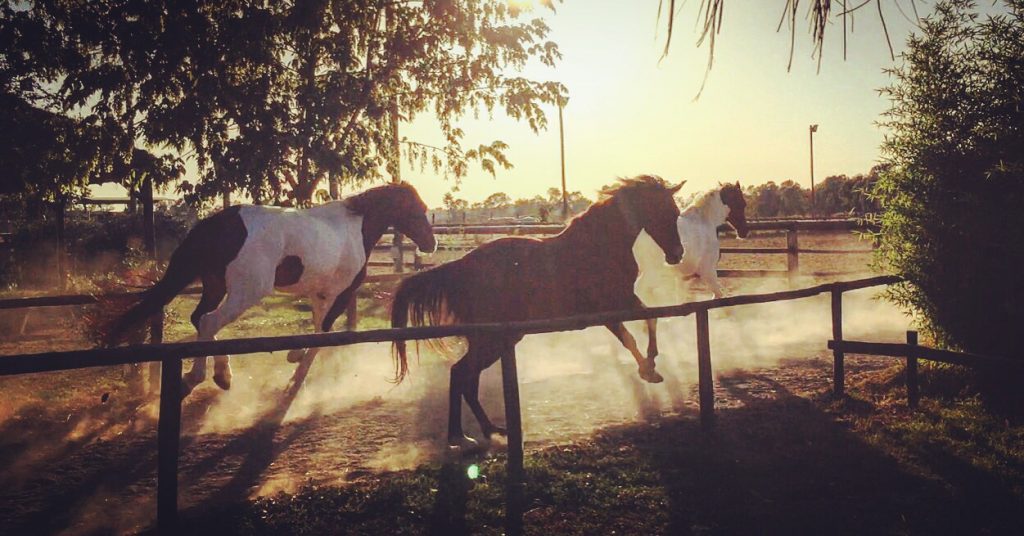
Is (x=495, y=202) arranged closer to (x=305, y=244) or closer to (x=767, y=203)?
(x=767, y=203)

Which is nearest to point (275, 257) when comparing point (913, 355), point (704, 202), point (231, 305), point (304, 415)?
point (231, 305)

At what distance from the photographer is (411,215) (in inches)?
296

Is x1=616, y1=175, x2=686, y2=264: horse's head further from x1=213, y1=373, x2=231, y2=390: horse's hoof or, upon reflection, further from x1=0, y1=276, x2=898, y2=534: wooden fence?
x1=213, y1=373, x2=231, y2=390: horse's hoof

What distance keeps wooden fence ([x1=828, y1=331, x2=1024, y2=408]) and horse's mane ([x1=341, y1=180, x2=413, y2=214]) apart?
5.02 metres

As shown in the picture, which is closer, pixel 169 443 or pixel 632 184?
pixel 169 443

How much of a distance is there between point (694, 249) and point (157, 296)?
723 centimetres

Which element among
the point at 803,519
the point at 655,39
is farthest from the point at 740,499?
the point at 655,39

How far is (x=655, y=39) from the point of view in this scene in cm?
163

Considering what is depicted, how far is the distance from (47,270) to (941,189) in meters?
19.8

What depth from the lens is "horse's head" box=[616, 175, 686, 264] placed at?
5926 millimetres

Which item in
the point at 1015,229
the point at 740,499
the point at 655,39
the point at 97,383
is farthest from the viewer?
the point at 97,383

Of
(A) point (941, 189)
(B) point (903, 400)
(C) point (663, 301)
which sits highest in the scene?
(A) point (941, 189)

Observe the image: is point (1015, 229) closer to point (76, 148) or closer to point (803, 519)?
point (803, 519)

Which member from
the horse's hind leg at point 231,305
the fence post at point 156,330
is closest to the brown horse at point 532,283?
the horse's hind leg at point 231,305
